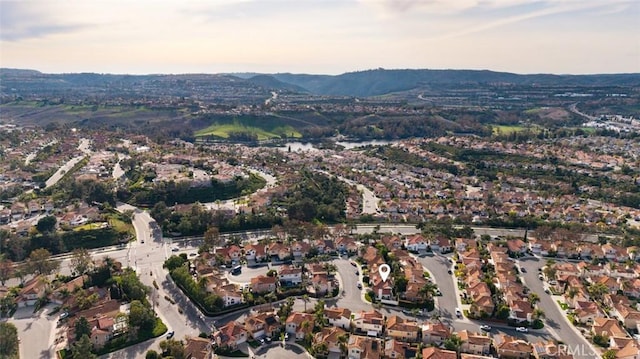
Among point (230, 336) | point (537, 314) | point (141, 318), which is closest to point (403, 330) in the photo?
point (537, 314)

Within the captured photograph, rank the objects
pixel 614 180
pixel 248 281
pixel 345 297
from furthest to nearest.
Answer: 1. pixel 614 180
2. pixel 248 281
3. pixel 345 297

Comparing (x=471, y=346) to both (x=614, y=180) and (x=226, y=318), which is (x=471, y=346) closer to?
(x=226, y=318)

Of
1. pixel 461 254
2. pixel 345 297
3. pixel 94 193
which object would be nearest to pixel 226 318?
pixel 345 297

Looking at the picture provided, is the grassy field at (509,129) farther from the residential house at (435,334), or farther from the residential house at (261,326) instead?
the residential house at (261,326)

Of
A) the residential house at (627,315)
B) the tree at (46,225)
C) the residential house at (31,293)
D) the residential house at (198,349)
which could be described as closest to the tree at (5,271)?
the residential house at (31,293)

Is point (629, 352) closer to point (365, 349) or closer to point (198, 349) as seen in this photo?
point (365, 349)

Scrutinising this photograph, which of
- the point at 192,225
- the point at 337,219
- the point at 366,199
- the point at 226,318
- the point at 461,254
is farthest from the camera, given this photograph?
the point at 366,199
